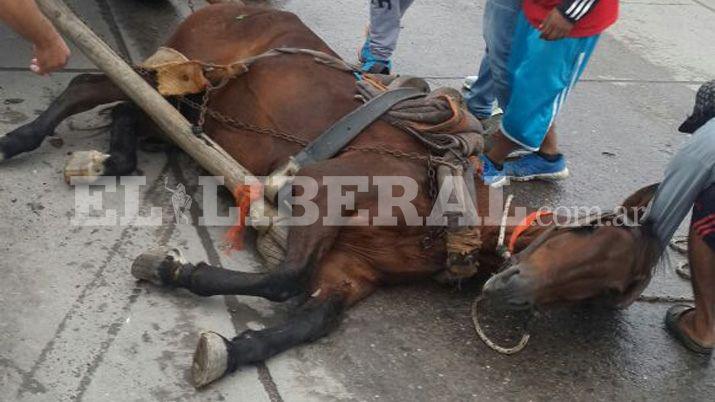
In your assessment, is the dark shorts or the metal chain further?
the metal chain

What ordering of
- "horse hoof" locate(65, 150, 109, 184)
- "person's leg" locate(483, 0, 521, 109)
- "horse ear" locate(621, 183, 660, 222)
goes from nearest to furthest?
"horse ear" locate(621, 183, 660, 222) < "horse hoof" locate(65, 150, 109, 184) < "person's leg" locate(483, 0, 521, 109)

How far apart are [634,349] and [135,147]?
252cm

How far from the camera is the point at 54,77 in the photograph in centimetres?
487

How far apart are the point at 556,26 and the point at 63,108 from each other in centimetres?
242

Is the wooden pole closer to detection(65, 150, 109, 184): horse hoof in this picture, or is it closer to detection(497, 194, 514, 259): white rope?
detection(65, 150, 109, 184): horse hoof

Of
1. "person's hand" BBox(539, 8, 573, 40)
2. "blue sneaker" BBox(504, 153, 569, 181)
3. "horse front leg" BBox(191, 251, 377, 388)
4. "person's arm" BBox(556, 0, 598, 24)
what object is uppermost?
"person's arm" BBox(556, 0, 598, 24)

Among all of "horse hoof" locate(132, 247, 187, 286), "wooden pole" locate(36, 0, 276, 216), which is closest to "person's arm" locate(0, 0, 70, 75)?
"wooden pole" locate(36, 0, 276, 216)

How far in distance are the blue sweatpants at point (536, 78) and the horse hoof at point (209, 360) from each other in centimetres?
218

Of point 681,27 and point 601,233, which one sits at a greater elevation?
point 601,233

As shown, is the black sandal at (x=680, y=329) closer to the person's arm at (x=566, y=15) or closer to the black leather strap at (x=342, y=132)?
→ the person's arm at (x=566, y=15)

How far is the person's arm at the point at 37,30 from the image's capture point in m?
3.41

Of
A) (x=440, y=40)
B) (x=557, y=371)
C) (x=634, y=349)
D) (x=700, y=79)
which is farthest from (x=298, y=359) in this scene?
(x=700, y=79)

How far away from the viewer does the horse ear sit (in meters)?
3.33

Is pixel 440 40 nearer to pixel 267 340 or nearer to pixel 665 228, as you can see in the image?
pixel 665 228
